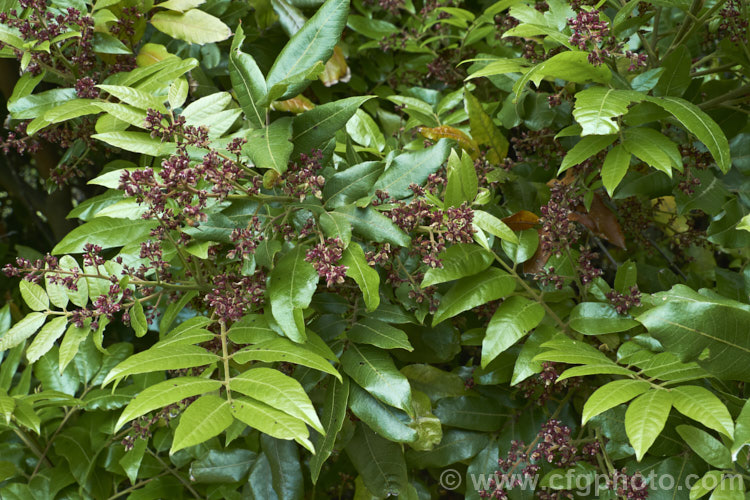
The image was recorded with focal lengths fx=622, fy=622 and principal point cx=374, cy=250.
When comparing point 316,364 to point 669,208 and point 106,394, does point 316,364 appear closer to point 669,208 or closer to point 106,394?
point 106,394

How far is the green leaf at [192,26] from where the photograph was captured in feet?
4.70

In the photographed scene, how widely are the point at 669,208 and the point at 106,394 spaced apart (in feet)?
5.36

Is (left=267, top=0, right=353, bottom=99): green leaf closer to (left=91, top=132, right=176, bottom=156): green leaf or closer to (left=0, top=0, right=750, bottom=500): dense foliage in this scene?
(left=0, top=0, right=750, bottom=500): dense foliage

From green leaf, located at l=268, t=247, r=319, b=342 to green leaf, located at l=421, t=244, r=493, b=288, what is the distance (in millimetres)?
206

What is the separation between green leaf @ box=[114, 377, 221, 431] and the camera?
82 cm

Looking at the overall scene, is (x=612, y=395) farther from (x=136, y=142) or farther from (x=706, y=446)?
(x=136, y=142)

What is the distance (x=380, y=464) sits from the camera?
1.17 meters

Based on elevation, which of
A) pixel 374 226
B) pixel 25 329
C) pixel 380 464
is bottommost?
pixel 380 464

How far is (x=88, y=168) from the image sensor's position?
1.85 m

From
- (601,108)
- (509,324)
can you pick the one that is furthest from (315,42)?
(509,324)

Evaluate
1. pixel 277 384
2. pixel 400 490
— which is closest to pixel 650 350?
pixel 400 490

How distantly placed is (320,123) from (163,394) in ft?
1.65

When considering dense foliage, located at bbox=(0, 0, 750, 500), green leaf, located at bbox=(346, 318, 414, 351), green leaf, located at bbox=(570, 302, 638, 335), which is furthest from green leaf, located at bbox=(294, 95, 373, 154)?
green leaf, located at bbox=(570, 302, 638, 335)

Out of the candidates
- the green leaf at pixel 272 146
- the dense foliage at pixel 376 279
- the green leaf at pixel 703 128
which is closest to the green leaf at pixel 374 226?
the dense foliage at pixel 376 279
